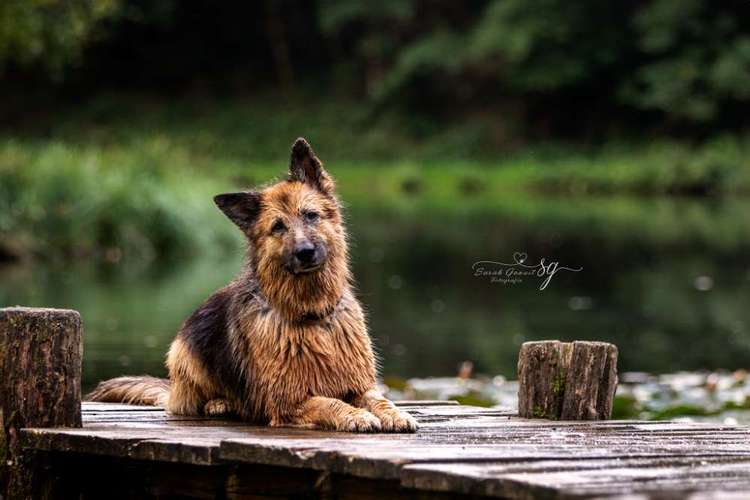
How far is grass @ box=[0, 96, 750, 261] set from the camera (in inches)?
956

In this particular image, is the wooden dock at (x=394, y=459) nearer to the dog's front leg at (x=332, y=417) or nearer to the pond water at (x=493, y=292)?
the dog's front leg at (x=332, y=417)

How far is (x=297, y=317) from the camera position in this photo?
666 centimetres

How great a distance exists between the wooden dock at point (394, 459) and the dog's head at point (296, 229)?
733mm

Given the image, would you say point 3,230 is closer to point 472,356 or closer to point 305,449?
point 472,356

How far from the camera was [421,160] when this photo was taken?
164ft

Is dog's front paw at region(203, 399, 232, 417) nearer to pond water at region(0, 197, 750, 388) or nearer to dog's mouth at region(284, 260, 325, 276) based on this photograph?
dog's mouth at region(284, 260, 325, 276)

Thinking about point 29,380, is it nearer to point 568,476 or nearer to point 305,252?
point 305,252

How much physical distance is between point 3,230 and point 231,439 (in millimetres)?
18914

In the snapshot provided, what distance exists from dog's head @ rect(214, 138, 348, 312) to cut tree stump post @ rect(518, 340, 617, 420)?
1.31m

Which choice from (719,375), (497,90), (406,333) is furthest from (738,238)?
(497,90)

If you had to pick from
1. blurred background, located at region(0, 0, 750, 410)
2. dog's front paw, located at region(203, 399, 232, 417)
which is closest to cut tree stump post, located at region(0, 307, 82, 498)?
dog's front paw, located at region(203, 399, 232, 417)

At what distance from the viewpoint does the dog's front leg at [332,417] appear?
6234 millimetres

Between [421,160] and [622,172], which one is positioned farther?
[421,160]

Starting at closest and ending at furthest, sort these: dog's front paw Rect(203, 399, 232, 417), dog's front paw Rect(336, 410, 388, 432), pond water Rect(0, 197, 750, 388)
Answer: dog's front paw Rect(336, 410, 388, 432) → dog's front paw Rect(203, 399, 232, 417) → pond water Rect(0, 197, 750, 388)
